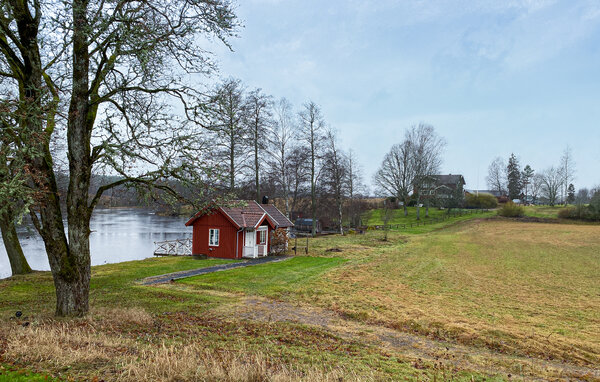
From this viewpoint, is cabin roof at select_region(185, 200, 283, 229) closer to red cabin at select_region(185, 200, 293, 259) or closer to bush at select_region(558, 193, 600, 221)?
red cabin at select_region(185, 200, 293, 259)

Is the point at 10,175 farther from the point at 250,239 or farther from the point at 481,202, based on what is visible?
the point at 481,202

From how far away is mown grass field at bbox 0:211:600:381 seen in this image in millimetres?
5391

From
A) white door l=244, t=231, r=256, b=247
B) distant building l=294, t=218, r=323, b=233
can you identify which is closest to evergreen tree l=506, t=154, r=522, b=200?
distant building l=294, t=218, r=323, b=233

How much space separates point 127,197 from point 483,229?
1649 inches

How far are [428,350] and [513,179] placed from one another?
78541 millimetres

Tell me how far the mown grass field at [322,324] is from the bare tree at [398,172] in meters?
36.3

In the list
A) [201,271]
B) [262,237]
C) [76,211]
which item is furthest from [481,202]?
[76,211]

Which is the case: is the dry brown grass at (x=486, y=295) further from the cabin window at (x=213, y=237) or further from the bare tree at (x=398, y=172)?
the bare tree at (x=398, y=172)

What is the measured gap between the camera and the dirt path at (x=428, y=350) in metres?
6.69

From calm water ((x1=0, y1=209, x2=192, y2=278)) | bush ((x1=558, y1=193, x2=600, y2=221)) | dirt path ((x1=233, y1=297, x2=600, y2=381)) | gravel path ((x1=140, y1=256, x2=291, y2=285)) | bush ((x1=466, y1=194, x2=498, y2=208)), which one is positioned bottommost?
calm water ((x1=0, y1=209, x2=192, y2=278))

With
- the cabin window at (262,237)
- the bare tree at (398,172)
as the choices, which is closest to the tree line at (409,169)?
the bare tree at (398,172)

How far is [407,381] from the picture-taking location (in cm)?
567

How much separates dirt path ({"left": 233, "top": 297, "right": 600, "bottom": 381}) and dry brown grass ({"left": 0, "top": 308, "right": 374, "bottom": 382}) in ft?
9.14

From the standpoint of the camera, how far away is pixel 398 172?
5841 centimetres
